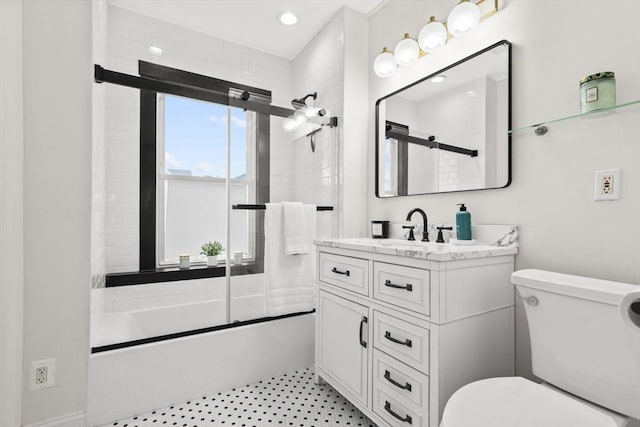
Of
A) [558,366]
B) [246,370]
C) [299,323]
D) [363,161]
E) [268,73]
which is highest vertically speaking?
[268,73]

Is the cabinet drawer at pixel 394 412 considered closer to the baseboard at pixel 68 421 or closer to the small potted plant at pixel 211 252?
the baseboard at pixel 68 421

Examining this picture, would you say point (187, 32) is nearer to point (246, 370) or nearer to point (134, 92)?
point (134, 92)

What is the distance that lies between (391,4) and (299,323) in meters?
2.30

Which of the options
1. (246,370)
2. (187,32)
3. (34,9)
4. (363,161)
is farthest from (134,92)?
(246,370)

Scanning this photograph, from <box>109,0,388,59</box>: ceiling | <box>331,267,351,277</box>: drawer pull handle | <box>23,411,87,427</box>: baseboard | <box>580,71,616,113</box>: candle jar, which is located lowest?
<box>23,411,87,427</box>: baseboard

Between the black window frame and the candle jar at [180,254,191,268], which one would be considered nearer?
the black window frame

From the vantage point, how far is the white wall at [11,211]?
1.18m

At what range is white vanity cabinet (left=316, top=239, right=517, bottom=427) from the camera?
1.18 m

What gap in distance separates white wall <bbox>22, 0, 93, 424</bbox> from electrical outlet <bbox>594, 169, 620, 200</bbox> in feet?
7.13

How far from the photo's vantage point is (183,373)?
69.9 inches

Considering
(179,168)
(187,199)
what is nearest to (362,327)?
(187,199)

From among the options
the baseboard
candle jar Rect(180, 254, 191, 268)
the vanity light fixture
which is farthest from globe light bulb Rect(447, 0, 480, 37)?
the baseboard

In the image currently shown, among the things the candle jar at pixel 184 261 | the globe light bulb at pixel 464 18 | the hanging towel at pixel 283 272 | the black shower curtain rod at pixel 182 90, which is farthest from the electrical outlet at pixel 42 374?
the globe light bulb at pixel 464 18

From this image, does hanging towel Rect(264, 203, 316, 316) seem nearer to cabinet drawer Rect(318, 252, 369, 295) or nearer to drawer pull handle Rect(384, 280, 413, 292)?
cabinet drawer Rect(318, 252, 369, 295)
